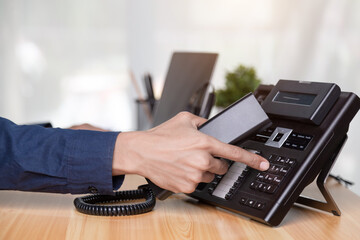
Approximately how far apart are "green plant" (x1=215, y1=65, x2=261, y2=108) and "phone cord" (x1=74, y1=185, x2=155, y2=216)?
4.64ft

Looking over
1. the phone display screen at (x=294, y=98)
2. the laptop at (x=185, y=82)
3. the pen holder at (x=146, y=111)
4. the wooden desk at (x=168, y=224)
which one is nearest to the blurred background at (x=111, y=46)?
the pen holder at (x=146, y=111)

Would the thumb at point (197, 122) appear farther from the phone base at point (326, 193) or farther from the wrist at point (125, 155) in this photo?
the phone base at point (326, 193)

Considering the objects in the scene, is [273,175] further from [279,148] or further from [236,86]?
Result: [236,86]

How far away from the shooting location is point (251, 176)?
2.65ft

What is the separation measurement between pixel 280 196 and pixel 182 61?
3.08ft

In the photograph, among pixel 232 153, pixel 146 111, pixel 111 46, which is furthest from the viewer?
pixel 111 46

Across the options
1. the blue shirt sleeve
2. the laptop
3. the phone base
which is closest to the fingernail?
the phone base

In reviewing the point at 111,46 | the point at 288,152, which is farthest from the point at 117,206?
the point at 111,46

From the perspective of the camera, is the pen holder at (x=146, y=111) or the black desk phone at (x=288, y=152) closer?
the black desk phone at (x=288, y=152)

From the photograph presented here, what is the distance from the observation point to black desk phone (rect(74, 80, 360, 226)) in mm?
746

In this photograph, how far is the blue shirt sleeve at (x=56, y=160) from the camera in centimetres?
80

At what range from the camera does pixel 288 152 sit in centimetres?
79

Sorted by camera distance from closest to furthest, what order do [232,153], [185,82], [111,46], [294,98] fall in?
[232,153] → [294,98] → [185,82] → [111,46]

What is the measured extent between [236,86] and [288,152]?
5.47ft
